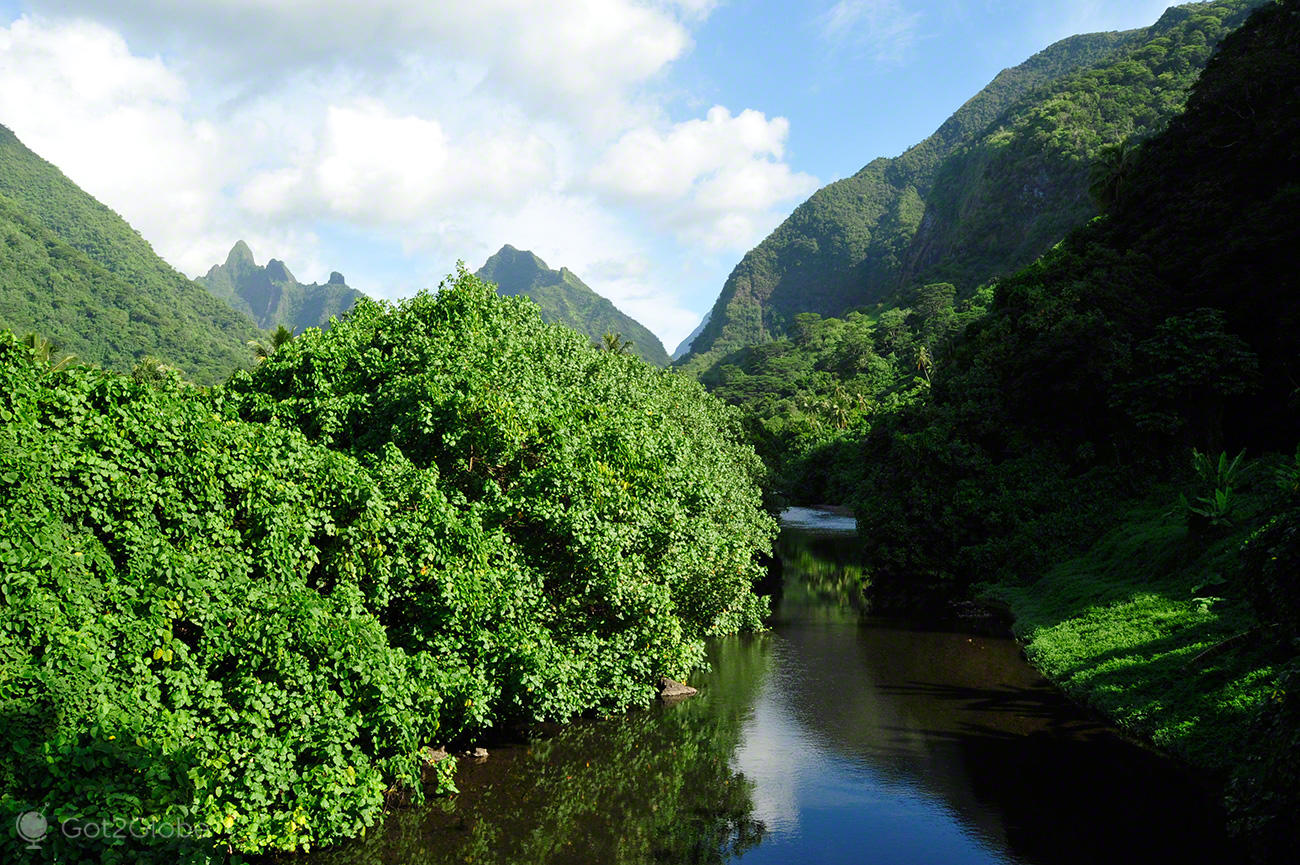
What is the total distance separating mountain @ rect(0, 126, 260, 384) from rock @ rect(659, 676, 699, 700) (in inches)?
3735

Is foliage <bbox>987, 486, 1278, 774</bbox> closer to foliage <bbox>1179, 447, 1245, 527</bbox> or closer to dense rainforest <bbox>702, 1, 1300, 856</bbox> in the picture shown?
dense rainforest <bbox>702, 1, 1300, 856</bbox>

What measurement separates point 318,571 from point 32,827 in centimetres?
740

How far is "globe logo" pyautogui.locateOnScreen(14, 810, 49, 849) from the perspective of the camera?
359 inches

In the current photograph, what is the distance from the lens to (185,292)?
172 meters

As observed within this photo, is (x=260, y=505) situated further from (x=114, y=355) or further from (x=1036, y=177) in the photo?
(x=1036, y=177)

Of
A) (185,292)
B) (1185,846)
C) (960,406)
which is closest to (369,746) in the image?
(1185,846)

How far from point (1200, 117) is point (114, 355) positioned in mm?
126107

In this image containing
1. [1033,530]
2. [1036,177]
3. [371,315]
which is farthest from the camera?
[1036,177]

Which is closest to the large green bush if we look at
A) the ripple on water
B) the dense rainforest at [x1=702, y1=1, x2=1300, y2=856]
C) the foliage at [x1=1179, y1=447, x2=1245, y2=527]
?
the dense rainforest at [x1=702, y1=1, x2=1300, y2=856]

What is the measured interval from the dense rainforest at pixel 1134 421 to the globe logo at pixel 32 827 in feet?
74.3

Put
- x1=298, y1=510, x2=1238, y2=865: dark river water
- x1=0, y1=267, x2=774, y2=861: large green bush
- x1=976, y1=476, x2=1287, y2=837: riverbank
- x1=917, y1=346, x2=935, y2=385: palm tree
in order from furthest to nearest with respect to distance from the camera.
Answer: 1. x1=917, y1=346, x2=935, y2=385: palm tree
2. x1=976, y1=476, x2=1287, y2=837: riverbank
3. x1=298, y1=510, x2=1238, y2=865: dark river water
4. x1=0, y1=267, x2=774, y2=861: large green bush

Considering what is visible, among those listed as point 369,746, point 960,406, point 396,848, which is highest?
point 960,406

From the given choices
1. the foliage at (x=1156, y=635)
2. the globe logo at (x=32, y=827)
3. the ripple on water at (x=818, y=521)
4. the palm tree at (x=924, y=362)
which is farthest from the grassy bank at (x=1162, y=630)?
the palm tree at (x=924, y=362)

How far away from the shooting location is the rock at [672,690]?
2548 cm
